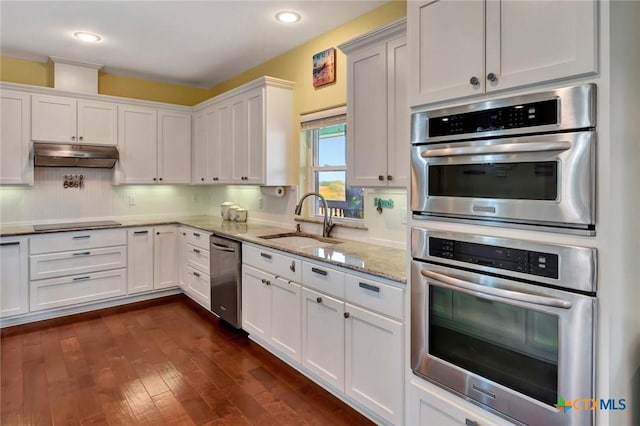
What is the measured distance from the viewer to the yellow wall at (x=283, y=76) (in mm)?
2992

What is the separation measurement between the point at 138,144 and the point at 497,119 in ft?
14.0

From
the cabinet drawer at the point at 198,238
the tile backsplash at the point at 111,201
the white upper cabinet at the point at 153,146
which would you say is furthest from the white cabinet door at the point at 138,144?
the cabinet drawer at the point at 198,238

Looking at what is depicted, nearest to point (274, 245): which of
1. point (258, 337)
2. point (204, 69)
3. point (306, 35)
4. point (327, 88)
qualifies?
point (258, 337)

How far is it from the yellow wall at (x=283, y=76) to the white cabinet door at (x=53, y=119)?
0.32m

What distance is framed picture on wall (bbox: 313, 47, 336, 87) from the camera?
127 inches

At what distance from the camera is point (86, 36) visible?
11.3ft

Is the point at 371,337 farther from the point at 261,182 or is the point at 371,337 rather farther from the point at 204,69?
the point at 204,69

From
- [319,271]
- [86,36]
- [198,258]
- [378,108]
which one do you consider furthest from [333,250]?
[86,36]

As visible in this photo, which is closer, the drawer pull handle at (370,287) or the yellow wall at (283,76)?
the drawer pull handle at (370,287)

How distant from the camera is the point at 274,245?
280cm

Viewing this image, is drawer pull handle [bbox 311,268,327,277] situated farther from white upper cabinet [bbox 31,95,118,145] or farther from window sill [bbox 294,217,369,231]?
white upper cabinet [bbox 31,95,118,145]

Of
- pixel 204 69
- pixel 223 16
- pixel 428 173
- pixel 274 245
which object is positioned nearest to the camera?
pixel 428 173

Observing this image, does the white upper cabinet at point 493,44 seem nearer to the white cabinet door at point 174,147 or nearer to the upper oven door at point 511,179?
the upper oven door at point 511,179

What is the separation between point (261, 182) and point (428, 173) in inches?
88.9
